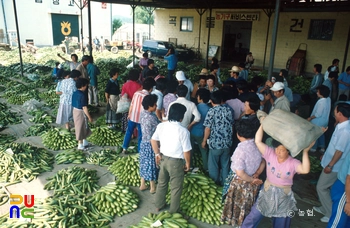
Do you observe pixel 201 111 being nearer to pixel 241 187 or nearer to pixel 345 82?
pixel 241 187

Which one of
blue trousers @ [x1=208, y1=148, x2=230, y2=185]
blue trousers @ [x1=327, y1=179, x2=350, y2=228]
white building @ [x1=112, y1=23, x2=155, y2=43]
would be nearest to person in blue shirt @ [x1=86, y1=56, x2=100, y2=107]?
blue trousers @ [x1=208, y1=148, x2=230, y2=185]

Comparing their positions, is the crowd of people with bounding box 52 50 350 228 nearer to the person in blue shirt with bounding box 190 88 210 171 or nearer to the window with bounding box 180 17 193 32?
the person in blue shirt with bounding box 190 88 210 171

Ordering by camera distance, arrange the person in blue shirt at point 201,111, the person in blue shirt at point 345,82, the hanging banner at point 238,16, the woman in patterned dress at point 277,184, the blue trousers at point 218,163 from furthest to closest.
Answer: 1. the hanging banner at point 238,16
2. the person in blue shirt at point 345,82
3. the person in blue shirt at point 201,111
4. the blue trousers at point 218,163
5. the woman in patterned dress at point 277,184

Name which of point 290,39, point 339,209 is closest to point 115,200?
point 339,209

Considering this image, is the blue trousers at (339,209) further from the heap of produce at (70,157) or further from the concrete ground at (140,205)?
the heap of produce at (70,157)

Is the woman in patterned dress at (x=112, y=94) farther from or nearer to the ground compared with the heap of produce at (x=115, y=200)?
farther from the ground

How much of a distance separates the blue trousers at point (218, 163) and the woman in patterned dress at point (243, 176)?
83cm

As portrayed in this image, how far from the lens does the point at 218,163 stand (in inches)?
188

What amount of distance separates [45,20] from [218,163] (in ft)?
97.8

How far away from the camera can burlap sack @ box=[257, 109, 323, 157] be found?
276 cm

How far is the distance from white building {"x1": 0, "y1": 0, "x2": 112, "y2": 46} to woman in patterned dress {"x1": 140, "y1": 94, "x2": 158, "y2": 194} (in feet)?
89.3

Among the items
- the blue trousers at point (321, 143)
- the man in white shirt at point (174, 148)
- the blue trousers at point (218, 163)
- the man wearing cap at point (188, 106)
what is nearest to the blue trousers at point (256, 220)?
the man in white shirt at point (174, 148)

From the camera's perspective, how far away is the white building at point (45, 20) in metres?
26.5

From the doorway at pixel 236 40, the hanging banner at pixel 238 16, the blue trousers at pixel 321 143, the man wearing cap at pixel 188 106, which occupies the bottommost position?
the blue trousers at pixel 321 143
